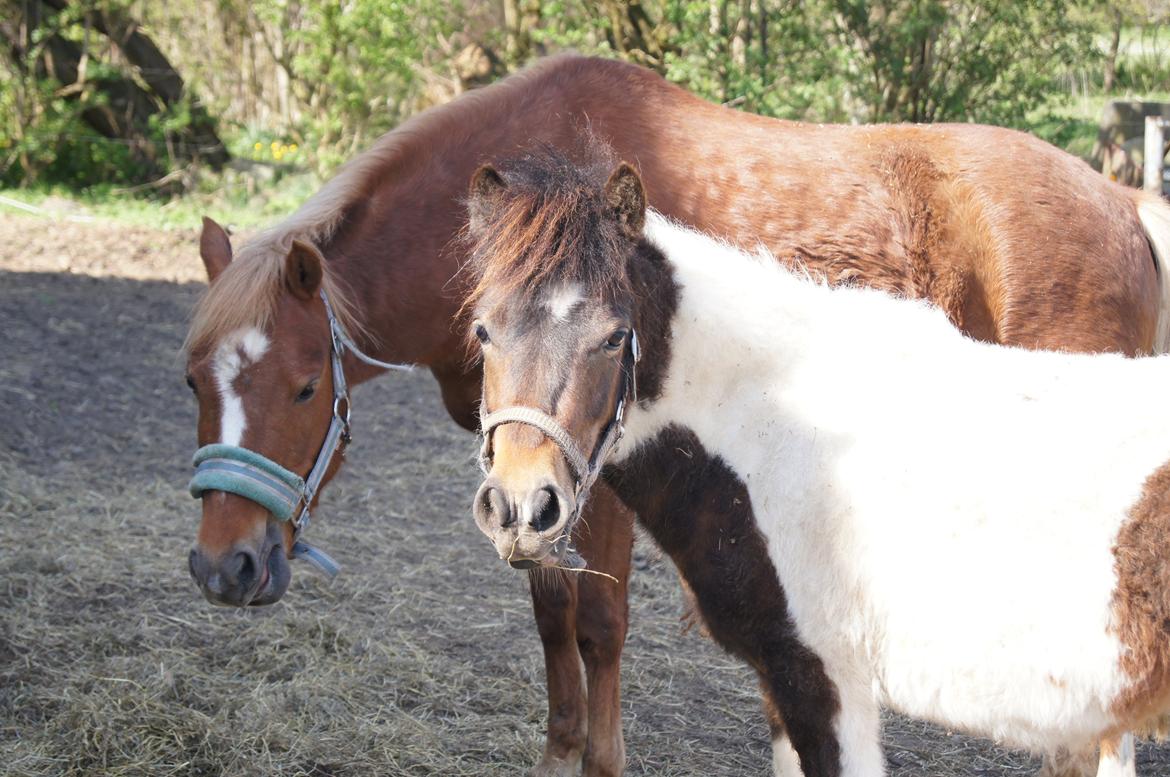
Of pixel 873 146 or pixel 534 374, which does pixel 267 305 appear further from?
pixel 873 146

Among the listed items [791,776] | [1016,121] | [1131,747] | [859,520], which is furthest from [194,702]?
[1016,121]

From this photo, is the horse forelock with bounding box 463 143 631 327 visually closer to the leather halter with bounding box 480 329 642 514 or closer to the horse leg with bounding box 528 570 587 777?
the leather halter with bounding box 480 329 642 514

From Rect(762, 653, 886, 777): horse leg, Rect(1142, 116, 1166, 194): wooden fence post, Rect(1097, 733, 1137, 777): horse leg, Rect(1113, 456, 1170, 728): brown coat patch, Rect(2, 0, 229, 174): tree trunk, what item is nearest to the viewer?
Rect(1113, 456, 1170, 728): brown coat patch

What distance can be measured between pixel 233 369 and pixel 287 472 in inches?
11.8

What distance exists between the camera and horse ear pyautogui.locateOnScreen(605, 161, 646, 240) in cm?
234

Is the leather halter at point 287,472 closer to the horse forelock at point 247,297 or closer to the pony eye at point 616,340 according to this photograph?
the horse forelock at point 247,297

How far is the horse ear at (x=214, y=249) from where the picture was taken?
126 inches

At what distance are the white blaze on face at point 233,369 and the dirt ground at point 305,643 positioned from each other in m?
1.16

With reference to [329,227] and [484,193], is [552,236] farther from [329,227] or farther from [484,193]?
[329,227]

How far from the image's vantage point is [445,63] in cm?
1241

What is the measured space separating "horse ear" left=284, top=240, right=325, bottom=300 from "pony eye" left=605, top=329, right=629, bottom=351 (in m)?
1.02

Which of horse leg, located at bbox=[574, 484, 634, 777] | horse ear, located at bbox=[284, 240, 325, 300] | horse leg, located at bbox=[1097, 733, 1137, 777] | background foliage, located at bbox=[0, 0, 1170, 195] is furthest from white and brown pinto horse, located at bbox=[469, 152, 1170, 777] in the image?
background foliage, located at bbox=[0, 0, 1170, 195]

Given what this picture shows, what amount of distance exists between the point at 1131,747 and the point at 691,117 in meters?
2.33

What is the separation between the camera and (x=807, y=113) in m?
8.59
